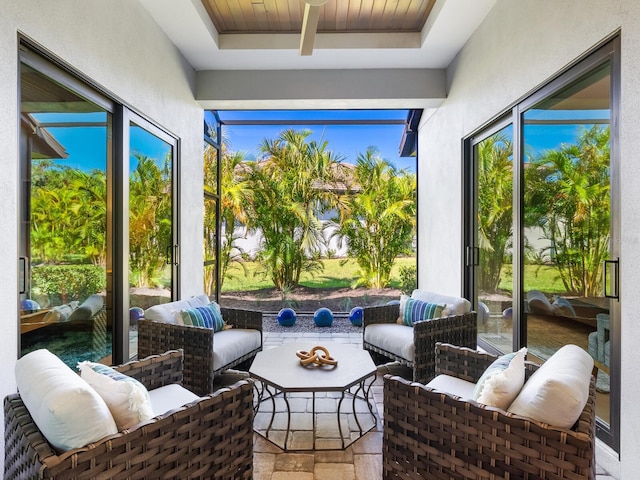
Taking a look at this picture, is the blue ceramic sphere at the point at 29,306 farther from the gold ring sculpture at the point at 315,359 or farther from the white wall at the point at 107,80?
the gold ring sculpture at the point at 315,359

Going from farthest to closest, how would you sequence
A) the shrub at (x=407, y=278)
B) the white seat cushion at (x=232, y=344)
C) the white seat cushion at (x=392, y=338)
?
the shrub at (x=407, y=278) → the white seat cushion at (x=392, y=338) → the white seat cushion at (x=232, y=344)

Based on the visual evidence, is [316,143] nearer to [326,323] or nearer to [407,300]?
[326,323]

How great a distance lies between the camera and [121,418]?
1.36 meters

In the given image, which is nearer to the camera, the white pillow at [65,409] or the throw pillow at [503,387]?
the white pillow at [65,409]

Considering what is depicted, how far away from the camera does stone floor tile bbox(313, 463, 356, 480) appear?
6.67 feet

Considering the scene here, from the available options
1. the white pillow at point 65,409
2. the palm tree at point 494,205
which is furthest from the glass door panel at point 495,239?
the white pillow at point 65,409

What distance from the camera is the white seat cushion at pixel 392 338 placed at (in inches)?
122

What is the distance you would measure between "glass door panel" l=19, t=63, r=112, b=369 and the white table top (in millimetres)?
1160

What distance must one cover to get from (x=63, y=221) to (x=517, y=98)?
3.12 meters

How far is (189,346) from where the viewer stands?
Result: 9.24 feet

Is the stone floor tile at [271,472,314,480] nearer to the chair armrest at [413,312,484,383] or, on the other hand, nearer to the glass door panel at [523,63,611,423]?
the chair armrest at [413,312,484,383]

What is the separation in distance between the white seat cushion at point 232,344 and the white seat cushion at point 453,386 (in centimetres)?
155

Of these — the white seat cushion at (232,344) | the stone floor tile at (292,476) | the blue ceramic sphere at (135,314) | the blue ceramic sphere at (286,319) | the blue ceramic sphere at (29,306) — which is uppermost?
the blue ceramic sphere at (29,306)

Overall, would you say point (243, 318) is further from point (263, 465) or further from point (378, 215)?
point (378, 215)
